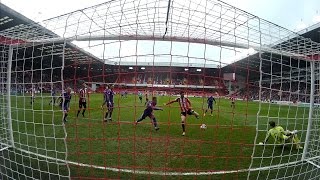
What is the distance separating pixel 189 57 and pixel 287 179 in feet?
11.1

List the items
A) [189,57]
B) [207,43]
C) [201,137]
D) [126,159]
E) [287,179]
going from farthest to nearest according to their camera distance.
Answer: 1. [201,137]
2. [126,159]
3. [287,179]
4. [207,43]
5. [189,57]

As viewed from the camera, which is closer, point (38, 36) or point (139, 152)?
point (38, 36)

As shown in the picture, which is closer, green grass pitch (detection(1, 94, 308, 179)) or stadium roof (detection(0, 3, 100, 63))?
stadium roof (detection(0, 3, 100, 63))

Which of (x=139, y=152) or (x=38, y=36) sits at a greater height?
(x=38, y=36)

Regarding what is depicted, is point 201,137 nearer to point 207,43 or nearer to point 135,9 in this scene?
point 207,43

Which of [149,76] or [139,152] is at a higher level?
[149,76]

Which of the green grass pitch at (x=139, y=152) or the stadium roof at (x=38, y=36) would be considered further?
the green grass pitch at (x=139, y=152)

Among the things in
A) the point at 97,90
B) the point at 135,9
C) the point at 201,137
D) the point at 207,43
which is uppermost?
the point at 135,9

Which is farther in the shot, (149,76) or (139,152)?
(139,152)

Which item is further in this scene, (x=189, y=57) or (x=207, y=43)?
(x=207, y=43)

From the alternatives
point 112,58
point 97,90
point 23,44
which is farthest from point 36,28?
point 112,58

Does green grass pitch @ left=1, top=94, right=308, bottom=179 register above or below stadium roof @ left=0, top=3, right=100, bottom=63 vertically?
below

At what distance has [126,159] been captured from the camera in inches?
297

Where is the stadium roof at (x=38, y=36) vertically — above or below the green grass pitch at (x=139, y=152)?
above
